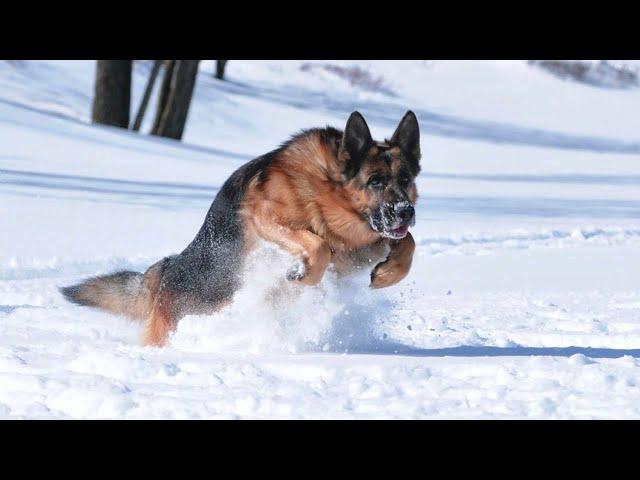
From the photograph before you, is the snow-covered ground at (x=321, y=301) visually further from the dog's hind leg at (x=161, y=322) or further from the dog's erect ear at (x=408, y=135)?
the dog's erect ear at (x=408, y=135)

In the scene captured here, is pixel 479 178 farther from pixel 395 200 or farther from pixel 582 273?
pixel 395 200

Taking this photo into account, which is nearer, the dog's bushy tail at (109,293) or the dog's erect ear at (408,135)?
the dog's erect ear at (408,135)

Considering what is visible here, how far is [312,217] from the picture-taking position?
6.71 meters

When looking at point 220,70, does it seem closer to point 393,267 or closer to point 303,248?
point 393,267

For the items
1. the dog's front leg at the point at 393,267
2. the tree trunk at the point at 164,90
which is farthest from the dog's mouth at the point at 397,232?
the tree trunk at the point at 164,90

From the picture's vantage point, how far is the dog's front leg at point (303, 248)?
6.43m

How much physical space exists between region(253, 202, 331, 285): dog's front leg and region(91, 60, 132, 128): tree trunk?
13634 mm

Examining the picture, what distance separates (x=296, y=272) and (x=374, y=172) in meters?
0.83

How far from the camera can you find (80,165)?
52.5ft

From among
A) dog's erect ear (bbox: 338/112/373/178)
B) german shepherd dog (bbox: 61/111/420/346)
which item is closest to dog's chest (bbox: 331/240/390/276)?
german shepherd dog (bbox: 61/111/420/346)

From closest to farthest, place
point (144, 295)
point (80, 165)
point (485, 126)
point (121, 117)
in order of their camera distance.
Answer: point (144, 295) → point (80, 165) → point (121, 117) → point (485, 126)

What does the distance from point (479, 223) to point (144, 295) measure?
7265 millimetres

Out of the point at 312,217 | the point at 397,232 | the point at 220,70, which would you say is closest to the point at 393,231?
the point at 397,232

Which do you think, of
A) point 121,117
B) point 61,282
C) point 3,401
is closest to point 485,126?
point 121,117
